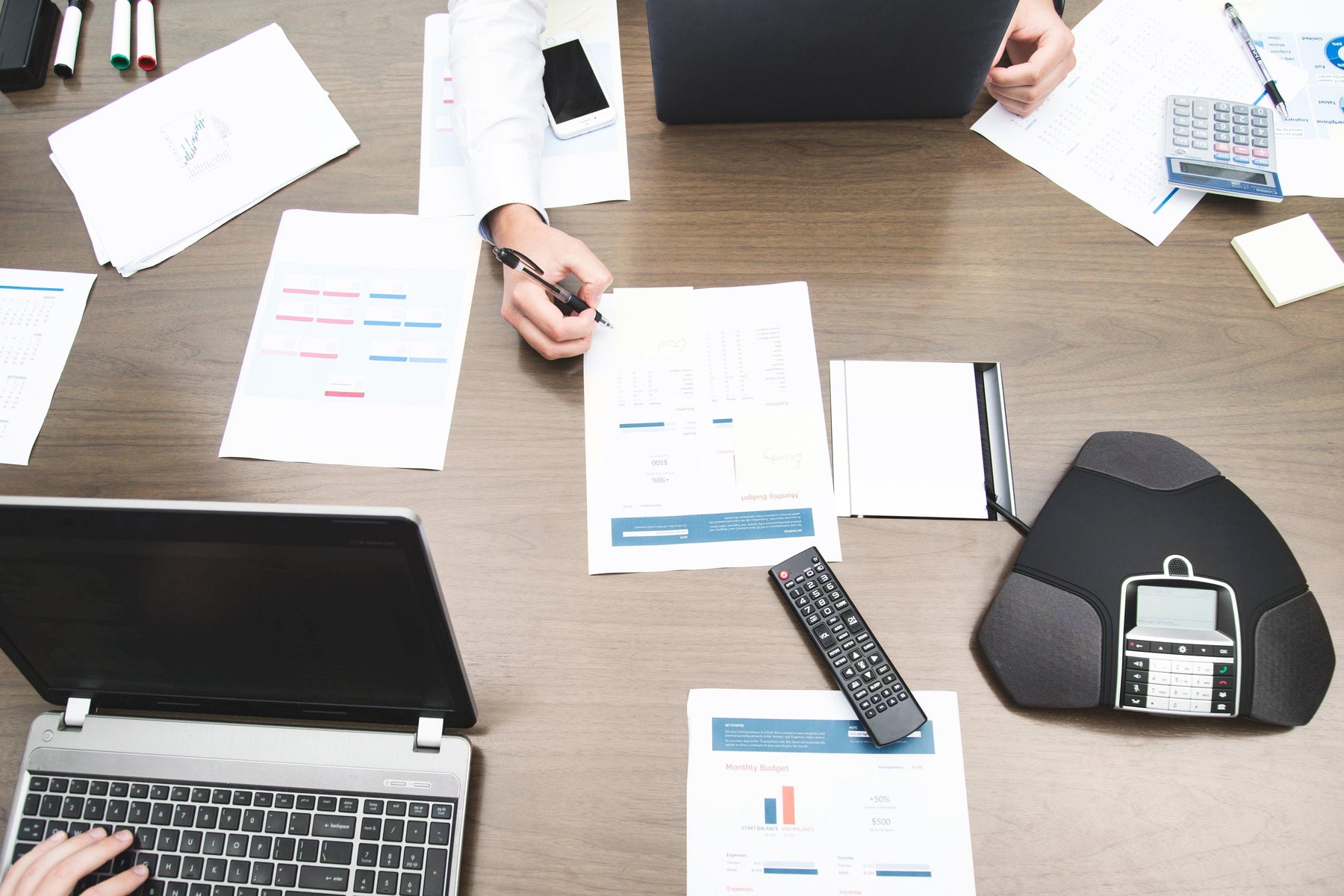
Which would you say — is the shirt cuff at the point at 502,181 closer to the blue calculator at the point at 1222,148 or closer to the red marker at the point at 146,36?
the red marker at the point at 146,36

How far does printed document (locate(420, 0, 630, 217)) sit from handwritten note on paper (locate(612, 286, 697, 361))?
14cm

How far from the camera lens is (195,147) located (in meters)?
1.00

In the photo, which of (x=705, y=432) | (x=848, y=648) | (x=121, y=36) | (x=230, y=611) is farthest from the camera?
(x=121, y=36)

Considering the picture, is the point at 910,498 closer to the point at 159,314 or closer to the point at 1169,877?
the point at 1169,877

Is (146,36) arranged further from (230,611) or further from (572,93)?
(230,611)

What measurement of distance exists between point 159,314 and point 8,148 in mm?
345

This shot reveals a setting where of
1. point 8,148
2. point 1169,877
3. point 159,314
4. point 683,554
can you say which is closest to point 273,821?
point 683,554

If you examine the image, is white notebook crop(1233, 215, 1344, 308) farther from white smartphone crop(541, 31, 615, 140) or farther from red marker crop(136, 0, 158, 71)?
red marker crop(136, 0, 158, 71)

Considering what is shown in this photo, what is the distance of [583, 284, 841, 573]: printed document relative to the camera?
2.59 ft

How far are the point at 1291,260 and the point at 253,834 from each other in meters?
1.16

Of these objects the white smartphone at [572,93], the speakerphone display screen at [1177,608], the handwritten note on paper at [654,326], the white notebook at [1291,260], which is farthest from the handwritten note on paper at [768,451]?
the white notebook at [1291,260]

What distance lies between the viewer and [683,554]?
783 millimetres

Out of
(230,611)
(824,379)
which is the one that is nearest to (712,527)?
(824,379)

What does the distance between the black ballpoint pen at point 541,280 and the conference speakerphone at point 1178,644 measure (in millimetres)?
573
